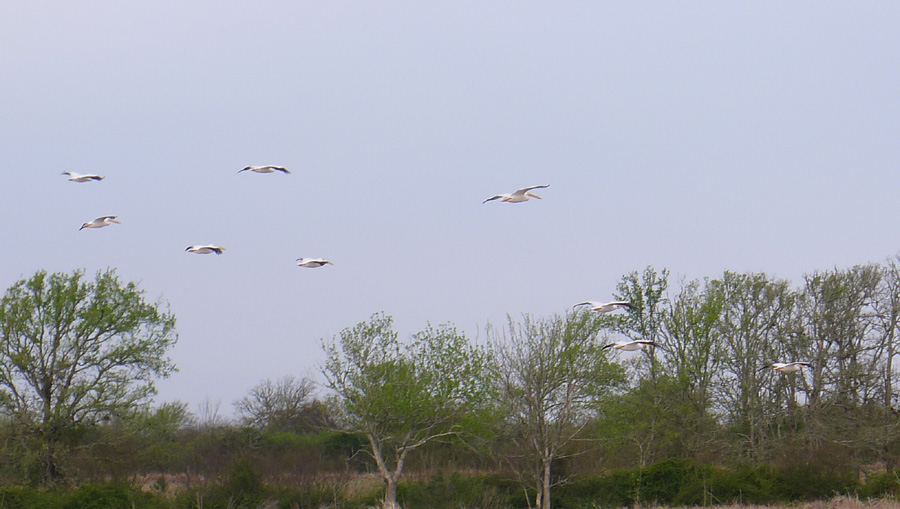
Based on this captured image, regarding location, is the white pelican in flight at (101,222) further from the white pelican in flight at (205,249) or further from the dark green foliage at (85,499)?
the dark green foliage at (85,499)

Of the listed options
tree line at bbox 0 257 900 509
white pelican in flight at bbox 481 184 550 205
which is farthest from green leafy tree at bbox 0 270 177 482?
white pelican in flight at bbox 481 184 550 205

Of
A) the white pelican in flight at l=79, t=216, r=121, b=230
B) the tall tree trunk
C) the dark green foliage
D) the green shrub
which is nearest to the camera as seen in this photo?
the white pelican in flight at l=79, t=216, r=121, b=230

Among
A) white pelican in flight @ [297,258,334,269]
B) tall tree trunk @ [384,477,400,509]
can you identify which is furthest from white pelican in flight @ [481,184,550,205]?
tall tree trunk @ [384,477,400,509]

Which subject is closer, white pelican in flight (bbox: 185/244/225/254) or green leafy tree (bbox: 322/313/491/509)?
Result: white pelican in flight (bbox: 185/244/225/254)

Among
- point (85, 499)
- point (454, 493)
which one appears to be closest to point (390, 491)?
point (454, 493)

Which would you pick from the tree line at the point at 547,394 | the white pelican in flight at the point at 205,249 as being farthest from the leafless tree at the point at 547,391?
the white pelican in flight at the point at 205,249

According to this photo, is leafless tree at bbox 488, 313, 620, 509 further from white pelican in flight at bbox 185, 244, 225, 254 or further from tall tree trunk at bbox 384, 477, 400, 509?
white pelican in flight at bbox 185, 244, 225, 254

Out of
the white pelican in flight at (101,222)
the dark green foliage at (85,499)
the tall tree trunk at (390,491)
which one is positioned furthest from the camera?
the tall tree trunk at (390,491)

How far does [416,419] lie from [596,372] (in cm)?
968

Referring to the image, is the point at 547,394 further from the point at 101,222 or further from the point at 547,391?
the point at 101,222

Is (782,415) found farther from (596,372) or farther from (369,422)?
(369,422)

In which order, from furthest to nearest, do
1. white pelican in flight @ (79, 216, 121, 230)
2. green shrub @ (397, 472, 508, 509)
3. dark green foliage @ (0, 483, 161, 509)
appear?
1. dark green foliage @ (0, 483, 161, 509)
2. green shrub @ (397, 472, 508, 509)
3. white pelican in flight @ (79, 216, 121, 230)

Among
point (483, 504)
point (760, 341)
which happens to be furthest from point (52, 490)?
point (760, 341)

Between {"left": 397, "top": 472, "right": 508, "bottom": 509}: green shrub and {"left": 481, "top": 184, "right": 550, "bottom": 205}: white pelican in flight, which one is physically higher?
{"left": 481, "top": 184, "right": 550, "bottom": 205}: white pelican in flight
